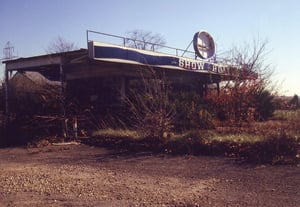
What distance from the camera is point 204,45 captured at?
898 inches

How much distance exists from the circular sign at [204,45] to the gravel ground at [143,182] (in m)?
12.3

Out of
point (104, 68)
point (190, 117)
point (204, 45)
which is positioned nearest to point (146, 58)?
point (104, 68)

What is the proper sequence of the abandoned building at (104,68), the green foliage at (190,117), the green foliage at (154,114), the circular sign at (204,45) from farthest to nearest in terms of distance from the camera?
the circular sign at (204,45), the abandoned building at (104,68), the green foliage at (190,117), the green foliage at (154,114)

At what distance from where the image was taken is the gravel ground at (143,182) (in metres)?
6.37

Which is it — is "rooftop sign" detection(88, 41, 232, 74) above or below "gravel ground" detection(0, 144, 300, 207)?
above

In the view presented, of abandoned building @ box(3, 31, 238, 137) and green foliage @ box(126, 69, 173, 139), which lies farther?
abandoned building @ box(3, 31, 238, 137)

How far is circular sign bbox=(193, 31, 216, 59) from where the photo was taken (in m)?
22.0

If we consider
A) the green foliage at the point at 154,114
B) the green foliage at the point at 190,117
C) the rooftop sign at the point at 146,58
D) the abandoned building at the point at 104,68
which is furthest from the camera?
Result: the abandoned building at the point at 104,68

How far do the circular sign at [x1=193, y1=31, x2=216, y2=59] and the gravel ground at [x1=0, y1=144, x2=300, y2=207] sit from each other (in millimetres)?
12255

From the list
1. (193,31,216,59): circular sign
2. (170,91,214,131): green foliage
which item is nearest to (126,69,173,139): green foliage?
(170,91,214,131): green foliage

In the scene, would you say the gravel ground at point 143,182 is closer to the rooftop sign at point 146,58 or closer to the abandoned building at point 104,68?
the rooftop sign at point 146,58

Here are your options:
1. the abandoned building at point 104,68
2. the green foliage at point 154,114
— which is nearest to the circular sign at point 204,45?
the abandoned building at point 104,68

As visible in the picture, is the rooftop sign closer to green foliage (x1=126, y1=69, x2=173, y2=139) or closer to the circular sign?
the circular sign

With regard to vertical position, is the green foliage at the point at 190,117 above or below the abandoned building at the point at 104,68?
below
